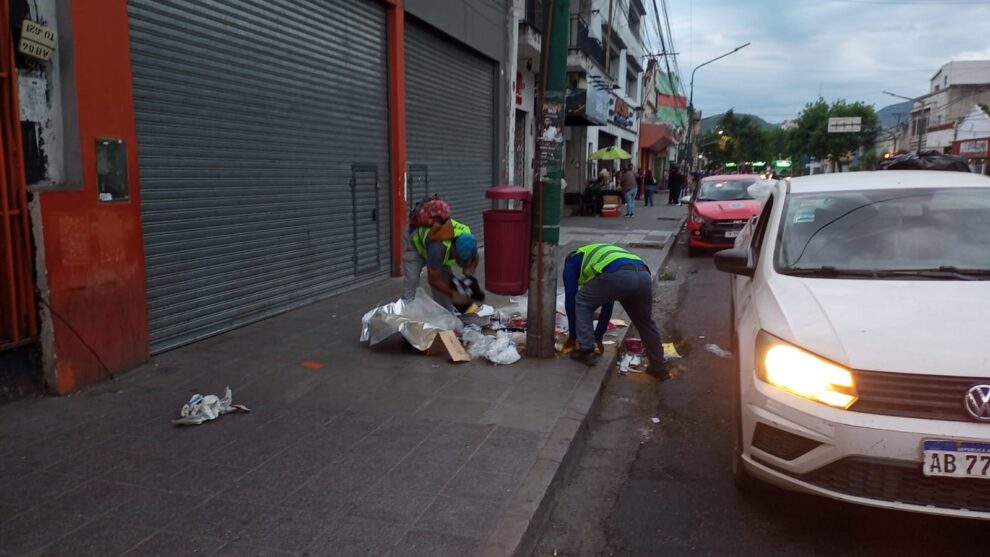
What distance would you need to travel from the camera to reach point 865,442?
291cm

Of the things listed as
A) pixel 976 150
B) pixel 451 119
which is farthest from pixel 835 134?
pixel 451 119

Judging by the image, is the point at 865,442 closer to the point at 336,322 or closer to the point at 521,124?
the point at 336,322

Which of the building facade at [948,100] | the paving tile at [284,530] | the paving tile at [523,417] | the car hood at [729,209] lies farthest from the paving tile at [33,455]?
the building facade at [948,100]

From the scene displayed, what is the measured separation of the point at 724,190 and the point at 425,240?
10.1 m

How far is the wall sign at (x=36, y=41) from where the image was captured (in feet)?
14.7

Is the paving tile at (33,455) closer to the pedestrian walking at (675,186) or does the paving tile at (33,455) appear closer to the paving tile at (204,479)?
the paving tile at (204,479)

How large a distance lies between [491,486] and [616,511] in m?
0.68

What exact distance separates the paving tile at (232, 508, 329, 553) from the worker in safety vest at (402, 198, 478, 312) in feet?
11.3

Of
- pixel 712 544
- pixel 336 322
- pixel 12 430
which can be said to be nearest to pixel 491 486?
pixel 712 544

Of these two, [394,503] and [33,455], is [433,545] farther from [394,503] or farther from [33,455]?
[33,455]

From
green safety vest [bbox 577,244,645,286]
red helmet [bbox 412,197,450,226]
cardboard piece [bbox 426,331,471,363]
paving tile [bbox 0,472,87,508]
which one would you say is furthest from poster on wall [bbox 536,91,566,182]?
A: paving tile [bbox 0,472,87,508]

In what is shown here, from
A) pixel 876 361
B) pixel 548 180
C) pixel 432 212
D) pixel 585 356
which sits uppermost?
pixel 548 180

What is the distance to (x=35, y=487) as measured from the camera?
3551 mm

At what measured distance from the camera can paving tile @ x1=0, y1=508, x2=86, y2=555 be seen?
3023 mm
